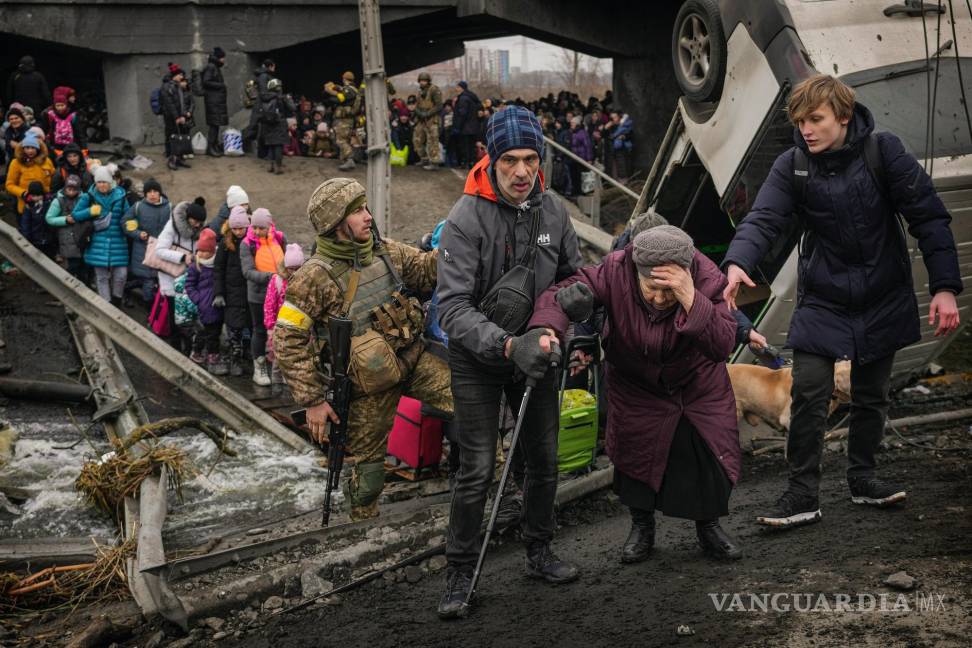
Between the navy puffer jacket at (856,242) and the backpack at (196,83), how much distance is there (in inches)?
620

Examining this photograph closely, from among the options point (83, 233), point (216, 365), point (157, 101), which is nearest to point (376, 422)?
point (216, 365)

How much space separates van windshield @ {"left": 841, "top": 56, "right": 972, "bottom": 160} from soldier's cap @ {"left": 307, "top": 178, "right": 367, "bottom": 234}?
358 centimetres

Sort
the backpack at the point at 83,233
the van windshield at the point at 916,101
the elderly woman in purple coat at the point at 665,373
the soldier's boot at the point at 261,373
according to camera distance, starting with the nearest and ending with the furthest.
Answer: the elderly woman in purple coat at the point at 665,373 < the van windshield at the point at 916,101 < the soldier's boot at the point at 261,373 < the backpack at the point at 83,233

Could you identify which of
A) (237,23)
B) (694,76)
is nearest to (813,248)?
(694,76)

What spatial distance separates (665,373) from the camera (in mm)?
4309

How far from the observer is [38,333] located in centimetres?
980

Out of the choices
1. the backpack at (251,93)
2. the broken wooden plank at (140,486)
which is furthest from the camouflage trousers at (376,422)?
the backpack at (251,93)

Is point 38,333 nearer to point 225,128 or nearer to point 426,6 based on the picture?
point 225,128

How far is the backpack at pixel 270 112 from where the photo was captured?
16.7 meters

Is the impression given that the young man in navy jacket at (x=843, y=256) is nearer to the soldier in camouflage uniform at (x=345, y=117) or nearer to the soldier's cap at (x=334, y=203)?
the soldier's cap at (x=334, y=203)

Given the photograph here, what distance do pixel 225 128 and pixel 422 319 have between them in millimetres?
14755

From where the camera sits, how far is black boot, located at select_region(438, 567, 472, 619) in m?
4.19

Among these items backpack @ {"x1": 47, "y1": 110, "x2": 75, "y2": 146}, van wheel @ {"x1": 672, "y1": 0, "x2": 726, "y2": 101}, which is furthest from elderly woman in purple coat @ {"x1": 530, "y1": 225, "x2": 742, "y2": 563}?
backpack @ {"x1": 47, "y1": 110, "x2": 75, "y2": 146}

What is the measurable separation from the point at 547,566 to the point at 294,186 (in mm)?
13101
